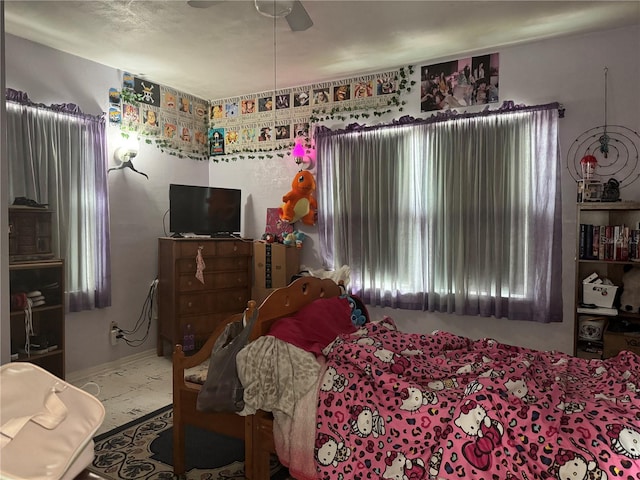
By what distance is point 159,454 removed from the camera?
2629 mm

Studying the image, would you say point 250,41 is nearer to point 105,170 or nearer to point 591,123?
point 105,170

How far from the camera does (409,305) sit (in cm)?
418

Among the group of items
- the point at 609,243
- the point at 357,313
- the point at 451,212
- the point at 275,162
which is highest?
the point at 275,162

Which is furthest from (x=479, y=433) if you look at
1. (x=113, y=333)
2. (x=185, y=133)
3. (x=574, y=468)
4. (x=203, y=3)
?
(x=185, y=133)

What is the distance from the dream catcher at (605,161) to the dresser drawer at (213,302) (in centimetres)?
333

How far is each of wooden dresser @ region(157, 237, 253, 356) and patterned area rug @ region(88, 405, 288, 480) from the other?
4.63ft

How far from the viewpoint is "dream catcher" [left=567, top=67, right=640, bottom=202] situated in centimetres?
336

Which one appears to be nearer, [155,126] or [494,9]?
[494,9]

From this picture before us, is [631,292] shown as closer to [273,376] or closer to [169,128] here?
[273,376]

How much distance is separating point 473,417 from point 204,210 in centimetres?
362

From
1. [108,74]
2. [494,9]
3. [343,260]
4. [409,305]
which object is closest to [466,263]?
[409,305]

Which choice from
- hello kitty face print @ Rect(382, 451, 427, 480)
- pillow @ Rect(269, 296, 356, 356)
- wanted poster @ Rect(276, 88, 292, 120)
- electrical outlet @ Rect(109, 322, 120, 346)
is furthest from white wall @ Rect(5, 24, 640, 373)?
hello kitty face print @ Rect(382, 451, 427, 480)

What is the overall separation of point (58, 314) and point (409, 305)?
2.98 meters

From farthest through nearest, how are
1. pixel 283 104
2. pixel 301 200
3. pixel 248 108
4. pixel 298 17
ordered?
pixel 248 108 → pixel 283 104 → pixel 301 200 → pixel 298 17
